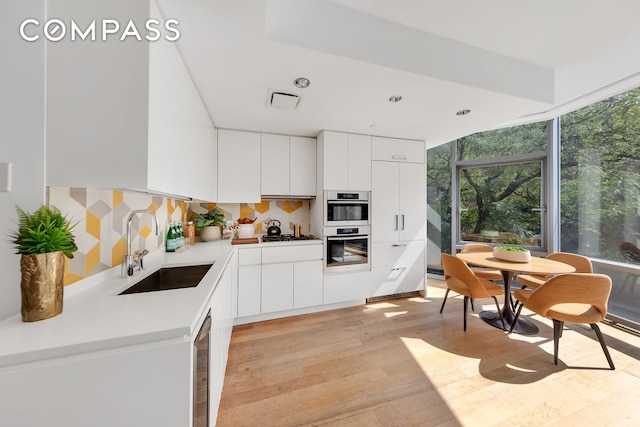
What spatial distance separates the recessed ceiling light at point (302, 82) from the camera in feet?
5.51

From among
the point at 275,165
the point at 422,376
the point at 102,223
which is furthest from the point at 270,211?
the point at 422,376

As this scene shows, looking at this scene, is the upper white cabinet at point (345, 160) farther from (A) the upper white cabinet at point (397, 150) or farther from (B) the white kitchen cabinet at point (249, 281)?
(B) the white kitchen cabinet at point (249, 281)

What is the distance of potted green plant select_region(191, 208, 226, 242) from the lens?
2605 mm

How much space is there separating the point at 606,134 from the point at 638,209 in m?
0.89

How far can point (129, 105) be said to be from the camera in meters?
0.91

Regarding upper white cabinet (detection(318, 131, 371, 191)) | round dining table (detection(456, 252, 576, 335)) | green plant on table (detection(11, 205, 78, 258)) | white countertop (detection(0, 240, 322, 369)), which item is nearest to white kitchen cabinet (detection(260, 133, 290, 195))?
upper white cabinet (detection(318, 131, 371, 191))

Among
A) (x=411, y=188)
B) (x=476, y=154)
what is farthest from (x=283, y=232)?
(x=476, y=154)

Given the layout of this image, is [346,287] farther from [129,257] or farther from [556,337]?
[129,257]

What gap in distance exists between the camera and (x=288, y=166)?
9.44ft

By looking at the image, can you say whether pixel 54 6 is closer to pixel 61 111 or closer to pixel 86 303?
pixel 61 111

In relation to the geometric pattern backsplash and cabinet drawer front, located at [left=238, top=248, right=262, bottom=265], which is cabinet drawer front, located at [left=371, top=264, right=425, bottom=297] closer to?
cabinet drawer front, located at [left=238, top=248, right=262, bottom=265]

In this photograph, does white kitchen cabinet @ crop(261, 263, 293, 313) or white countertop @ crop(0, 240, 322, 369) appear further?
white kitchen cabinet @ crop(261, 263, 293, 313)

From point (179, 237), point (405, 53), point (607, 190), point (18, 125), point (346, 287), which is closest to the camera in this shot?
point (18, 125)

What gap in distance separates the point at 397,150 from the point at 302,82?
72.0 inches
